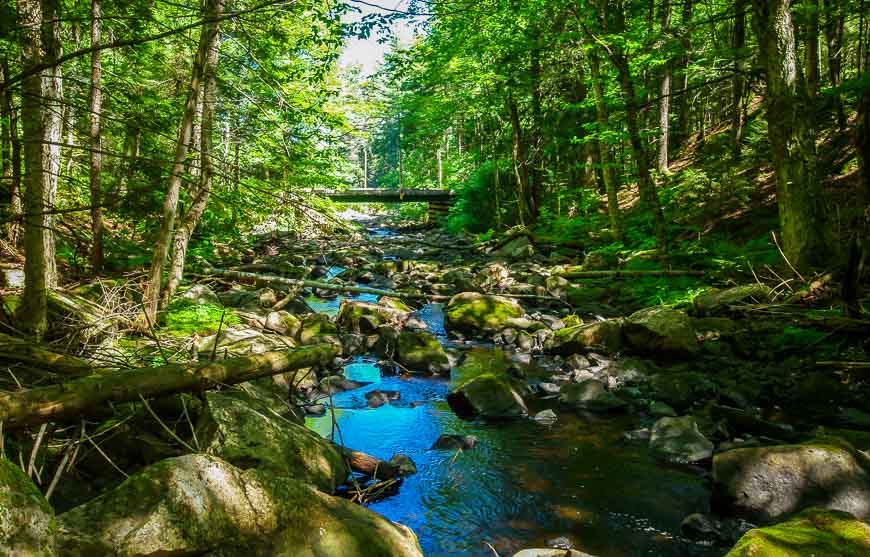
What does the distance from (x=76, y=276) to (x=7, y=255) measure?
100cm

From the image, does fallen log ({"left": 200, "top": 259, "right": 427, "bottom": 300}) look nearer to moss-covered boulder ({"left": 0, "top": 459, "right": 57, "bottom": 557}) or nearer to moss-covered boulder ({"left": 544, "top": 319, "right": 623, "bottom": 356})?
moss-covered boulder ({"left": 544, "top": 319, "right": 623, "bottom": 356})

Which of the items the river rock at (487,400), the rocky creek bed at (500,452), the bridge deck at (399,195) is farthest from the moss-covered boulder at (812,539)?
the bridge deck at (399,195)

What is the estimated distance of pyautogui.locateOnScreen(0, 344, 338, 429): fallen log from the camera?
8.92 feet

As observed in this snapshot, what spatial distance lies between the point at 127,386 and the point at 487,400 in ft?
13.3

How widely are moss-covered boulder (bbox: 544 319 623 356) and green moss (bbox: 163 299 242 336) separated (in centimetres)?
486

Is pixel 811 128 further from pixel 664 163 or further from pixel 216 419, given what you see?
pixel 664 163

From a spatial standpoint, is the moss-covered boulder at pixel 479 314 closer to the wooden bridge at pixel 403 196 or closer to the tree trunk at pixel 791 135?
the tree trunk at pixel 791 135

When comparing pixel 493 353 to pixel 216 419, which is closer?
pixel 216 419

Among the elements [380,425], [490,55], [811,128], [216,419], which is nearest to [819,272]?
[811,128]

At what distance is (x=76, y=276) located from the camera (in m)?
8.70

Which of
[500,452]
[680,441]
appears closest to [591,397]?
[680,441]

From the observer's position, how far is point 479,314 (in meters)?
10.2

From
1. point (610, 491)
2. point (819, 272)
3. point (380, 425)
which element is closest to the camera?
point (610, 491)

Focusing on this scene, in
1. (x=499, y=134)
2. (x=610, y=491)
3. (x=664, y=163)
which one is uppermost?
(x=499, y=134)
